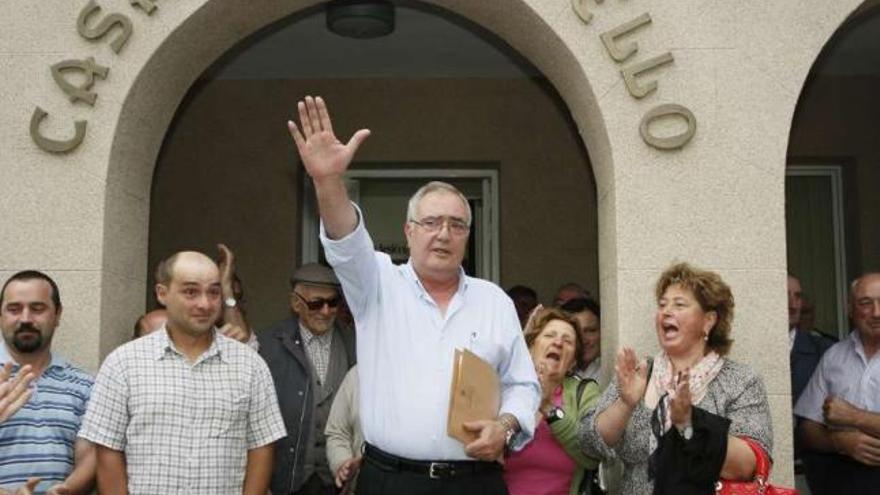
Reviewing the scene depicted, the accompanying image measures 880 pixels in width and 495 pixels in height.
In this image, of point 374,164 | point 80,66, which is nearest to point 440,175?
point 374,164

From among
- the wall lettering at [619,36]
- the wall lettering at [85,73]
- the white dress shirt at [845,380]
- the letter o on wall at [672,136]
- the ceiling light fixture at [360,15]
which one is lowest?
the white dress shirt at [845,380]

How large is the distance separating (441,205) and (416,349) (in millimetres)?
491

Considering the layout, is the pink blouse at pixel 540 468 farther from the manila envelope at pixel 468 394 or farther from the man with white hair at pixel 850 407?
the man with white hair at pixel 850 407

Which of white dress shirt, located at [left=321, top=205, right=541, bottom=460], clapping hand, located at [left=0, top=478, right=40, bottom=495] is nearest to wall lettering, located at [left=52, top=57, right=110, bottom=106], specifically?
clapping hand, located at [left=0, top=478, right=40, bottom=495]

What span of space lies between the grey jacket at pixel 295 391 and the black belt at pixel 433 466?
132 centimetres

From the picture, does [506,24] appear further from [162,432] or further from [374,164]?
[374,164]

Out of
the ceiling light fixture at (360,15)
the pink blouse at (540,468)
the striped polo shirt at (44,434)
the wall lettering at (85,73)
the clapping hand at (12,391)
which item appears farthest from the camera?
the ceiling light fixture at (360,15)

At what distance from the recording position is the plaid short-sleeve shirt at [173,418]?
388 cm

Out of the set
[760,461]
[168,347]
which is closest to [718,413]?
[760,461]

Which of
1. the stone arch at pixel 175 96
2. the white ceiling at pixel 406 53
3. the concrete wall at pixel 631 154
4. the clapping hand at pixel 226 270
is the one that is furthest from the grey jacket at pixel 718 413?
the white ceiling at pixel 406 53

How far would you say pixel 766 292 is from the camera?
15.9 feet

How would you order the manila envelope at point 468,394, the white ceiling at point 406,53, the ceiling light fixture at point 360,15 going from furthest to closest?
the white ceiling at point 406,53
the ceiling light fixture at point 360,15
the manila envelope at point 468,394

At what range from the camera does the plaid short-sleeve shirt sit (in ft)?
12.7

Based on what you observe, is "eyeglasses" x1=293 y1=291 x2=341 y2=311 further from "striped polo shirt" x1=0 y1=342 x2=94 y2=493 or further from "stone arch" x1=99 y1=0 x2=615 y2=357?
"striped polo shirt" x1=0 y1=342 x2=94 y2=493
